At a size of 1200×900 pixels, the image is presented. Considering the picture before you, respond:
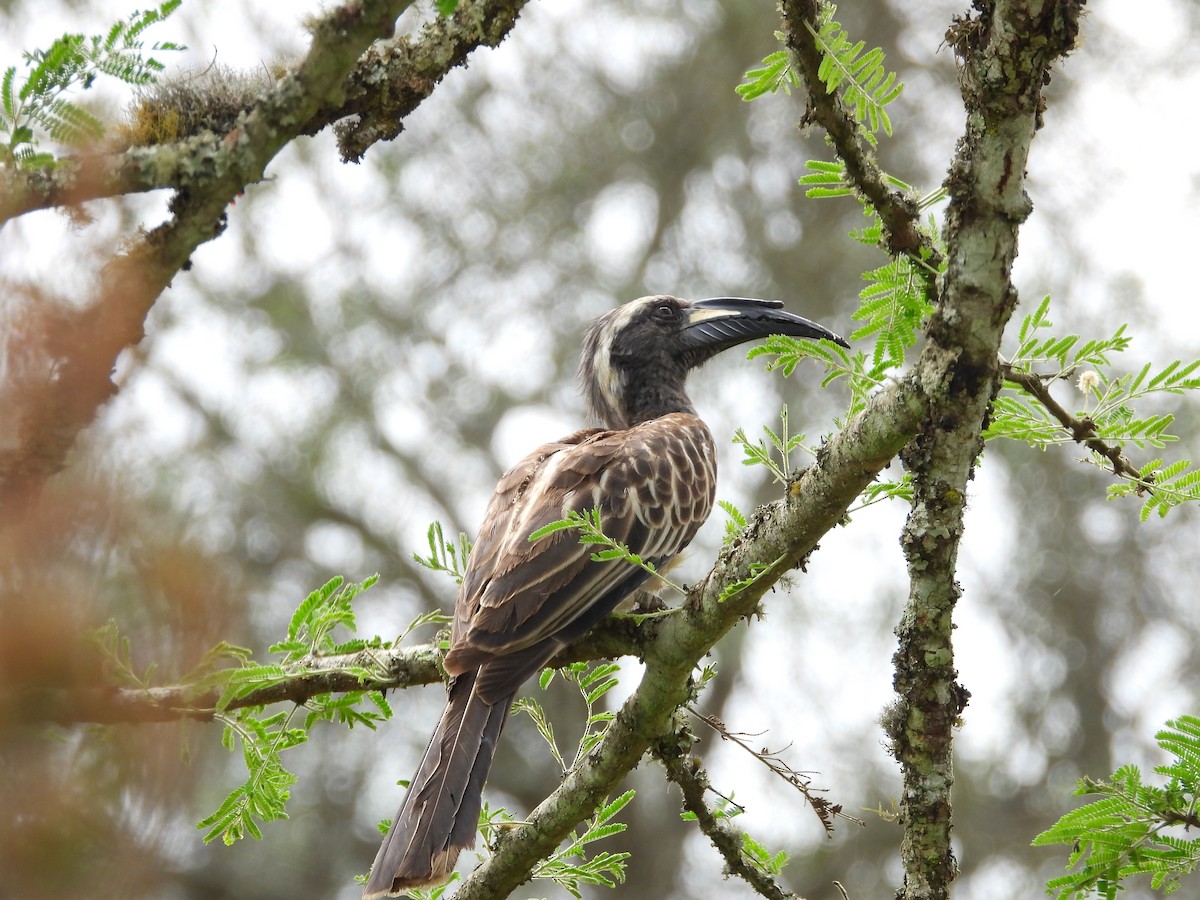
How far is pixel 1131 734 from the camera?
11.4 meters

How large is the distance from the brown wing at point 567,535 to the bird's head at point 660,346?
1.65 ft

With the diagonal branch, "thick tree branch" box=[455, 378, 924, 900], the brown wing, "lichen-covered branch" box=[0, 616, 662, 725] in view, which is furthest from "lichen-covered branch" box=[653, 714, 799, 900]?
the diagonal branch

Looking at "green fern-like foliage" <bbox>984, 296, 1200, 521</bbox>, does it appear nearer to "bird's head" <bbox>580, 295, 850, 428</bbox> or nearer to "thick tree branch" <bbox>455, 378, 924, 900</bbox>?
"thick tree branch" <bbox>455, 378, 924, 900</bbox>

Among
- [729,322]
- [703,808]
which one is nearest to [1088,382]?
[703,808]

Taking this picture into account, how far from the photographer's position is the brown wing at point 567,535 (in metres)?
A: 3.80

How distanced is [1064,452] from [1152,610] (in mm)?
1747

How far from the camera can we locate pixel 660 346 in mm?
5773

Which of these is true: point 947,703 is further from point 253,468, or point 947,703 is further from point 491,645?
point 253,468

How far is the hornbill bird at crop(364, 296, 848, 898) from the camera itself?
3.64 m

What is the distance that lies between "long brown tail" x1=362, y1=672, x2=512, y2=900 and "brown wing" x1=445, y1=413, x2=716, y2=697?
121 mm

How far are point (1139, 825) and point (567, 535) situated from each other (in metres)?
1.87

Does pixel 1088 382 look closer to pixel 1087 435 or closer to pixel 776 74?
pixel 1087 435

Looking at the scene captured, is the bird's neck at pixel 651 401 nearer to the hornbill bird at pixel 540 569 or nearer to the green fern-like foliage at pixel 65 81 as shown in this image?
the hornbill bird at pixel 540 569

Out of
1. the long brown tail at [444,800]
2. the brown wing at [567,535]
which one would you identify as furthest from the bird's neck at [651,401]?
the long brown tail at [444,800]
